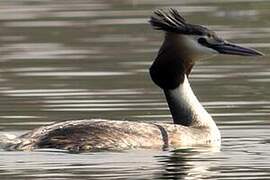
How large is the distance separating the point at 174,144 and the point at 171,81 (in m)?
1.05

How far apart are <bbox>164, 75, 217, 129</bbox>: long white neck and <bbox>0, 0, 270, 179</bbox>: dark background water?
1.23 ft

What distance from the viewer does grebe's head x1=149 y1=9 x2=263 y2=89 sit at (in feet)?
60.1

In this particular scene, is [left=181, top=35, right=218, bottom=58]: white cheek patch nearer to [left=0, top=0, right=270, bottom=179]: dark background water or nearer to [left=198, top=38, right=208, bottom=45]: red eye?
[left=198, top=38, right=208, bottom=45]: red eye

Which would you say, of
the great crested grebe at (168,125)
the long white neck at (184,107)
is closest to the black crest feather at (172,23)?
the great crested grebe at (168,125)

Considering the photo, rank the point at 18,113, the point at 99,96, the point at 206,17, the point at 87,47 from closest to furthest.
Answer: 1. the point at 18,113
2. the point at 99,96
3. the point at 87,47
4. the point at 206,17

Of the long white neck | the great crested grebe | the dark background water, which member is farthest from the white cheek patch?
the dark background water

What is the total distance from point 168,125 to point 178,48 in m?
1.08

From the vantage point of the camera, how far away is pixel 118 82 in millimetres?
22281

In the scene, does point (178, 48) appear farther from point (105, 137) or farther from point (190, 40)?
point (105, 137)

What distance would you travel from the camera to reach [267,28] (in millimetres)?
28266

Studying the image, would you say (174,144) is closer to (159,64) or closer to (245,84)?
(159,64)

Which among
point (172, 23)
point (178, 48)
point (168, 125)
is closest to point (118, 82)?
point (178, 48)

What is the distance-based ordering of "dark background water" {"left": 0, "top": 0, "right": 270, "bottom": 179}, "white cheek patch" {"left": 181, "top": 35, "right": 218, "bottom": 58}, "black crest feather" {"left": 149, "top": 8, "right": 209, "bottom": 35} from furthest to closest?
"white cheek patch" {"left": 181, "top": 35, "right": 218, "bottom": 58}, "black crest feather" {"left": 149, "top": 8, "right": 209, "bottom": 35}, "dark background water" {"left": 0, "top": 0, "right": 270, "bottom": 179}

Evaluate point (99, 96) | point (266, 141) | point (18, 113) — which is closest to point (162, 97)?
point (99, 96)
